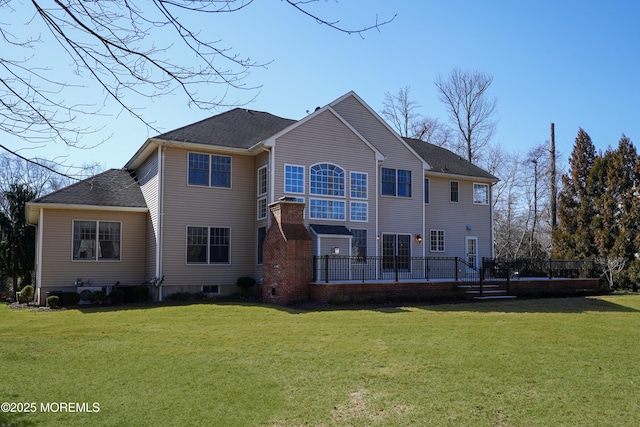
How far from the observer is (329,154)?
866 inches

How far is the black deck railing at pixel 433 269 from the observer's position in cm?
1992

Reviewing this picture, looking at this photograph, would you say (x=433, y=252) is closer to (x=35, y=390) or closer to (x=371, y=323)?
(x=371, y=323)

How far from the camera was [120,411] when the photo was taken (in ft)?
21.2

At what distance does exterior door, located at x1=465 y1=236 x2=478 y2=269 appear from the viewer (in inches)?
1094

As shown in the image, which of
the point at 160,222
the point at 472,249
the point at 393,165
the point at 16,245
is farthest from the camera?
the point at 472,249

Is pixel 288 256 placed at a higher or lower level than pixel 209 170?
lower

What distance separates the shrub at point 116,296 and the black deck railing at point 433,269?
23.5 feet

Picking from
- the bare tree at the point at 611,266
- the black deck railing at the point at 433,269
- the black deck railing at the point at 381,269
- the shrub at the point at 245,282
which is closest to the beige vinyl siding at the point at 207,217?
the shrub at the point at 245,282

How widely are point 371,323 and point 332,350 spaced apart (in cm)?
352

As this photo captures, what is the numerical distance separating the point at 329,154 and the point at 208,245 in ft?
19.8

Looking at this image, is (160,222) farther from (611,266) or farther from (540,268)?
(611,266)

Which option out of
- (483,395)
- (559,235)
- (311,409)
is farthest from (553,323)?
(559,235)

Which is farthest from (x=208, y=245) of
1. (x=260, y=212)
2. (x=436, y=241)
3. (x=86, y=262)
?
(x=436, y=241)

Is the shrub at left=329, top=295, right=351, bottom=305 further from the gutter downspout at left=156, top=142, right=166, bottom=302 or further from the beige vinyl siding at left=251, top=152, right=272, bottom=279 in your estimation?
the gutter downspout at left=156, top=142, right=166, bottom=302
